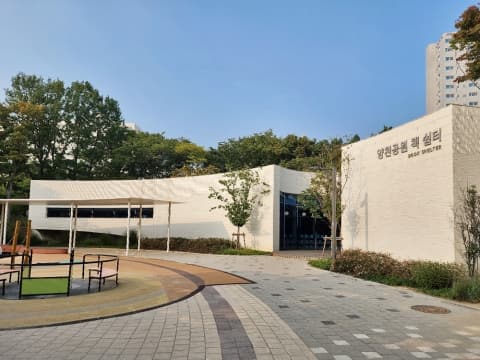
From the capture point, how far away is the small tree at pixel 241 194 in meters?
19.6

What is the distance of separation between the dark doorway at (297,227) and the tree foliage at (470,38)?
13.1 m

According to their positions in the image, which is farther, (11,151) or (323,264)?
(11,151)

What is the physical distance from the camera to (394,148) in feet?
Answer: 40.2

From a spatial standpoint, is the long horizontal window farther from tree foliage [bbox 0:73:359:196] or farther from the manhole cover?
the manhole cover

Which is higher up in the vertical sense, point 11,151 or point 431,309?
point 11,151

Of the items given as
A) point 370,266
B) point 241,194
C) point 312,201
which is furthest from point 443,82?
point 370,266

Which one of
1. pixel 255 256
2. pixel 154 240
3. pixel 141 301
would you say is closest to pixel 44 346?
pixel 141 301

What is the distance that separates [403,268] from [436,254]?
0.93m

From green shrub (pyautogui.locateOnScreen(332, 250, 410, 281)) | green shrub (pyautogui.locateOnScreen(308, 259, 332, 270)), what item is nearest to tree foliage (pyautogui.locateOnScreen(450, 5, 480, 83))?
green shrub (pyautogui.locateOnScreen(332, 250, 410, 281))

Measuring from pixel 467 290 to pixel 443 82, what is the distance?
9336cm

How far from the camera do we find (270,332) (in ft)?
17.5

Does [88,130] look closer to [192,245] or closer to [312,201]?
[192,245]

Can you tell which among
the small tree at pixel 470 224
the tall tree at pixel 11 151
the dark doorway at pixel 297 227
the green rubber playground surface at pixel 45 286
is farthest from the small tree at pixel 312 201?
the tall tree at pixel 11 151

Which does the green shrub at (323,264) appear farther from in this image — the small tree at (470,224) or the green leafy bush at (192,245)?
the green leafy bush at (192,245)
